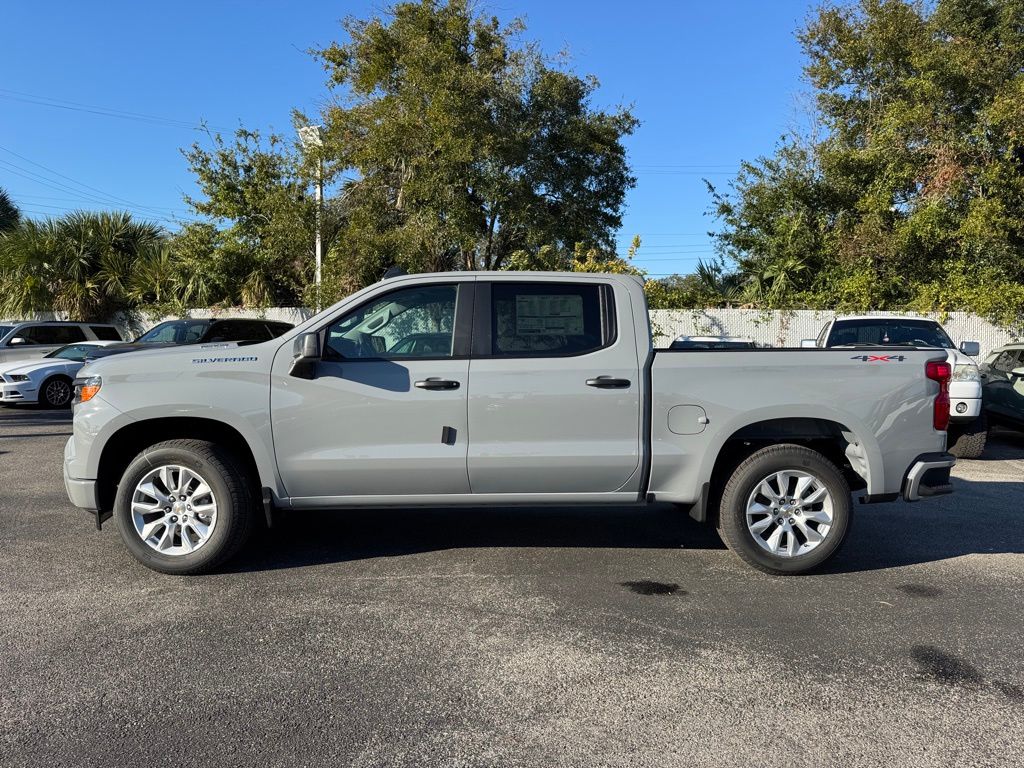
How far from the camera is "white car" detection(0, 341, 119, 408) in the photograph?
1373 centimetres

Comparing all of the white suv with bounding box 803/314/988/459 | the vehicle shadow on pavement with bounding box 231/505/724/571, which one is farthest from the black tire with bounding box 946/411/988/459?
the vehicle shadow on pavement with bounding box 231/505/724/571

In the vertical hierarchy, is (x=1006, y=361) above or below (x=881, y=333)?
below

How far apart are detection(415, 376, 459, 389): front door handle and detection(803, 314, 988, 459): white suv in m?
5.15

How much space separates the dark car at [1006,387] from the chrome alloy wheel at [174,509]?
9.89 m

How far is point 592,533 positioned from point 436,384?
1.98 meters

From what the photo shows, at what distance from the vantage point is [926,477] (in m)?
4.92

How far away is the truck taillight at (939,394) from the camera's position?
4.91m

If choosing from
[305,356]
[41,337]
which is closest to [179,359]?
[305,356]

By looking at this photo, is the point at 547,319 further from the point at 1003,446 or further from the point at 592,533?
the point at 1003,446

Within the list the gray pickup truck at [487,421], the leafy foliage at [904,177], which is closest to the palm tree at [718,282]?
the leafy foliage at [904,177]

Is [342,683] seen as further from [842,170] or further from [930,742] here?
[842,170]

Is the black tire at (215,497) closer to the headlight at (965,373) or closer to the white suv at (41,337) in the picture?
the headlight at (965,373)

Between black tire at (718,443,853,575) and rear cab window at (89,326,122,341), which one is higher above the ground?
rear cab window at (89,326,122,341)

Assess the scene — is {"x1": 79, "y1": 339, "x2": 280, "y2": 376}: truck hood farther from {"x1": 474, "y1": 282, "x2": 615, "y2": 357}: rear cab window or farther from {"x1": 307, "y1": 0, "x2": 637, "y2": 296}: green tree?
{"x1": 307, "y1": 0, "x2": 637, "y2": 296}: green tree
